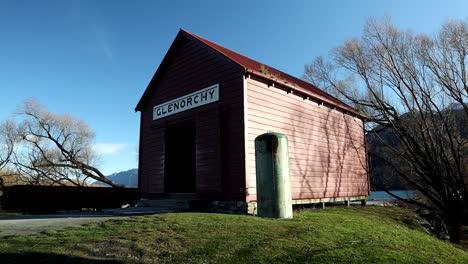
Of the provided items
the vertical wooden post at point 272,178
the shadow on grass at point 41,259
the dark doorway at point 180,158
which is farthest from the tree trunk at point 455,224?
the shadow on grass at point 41,259

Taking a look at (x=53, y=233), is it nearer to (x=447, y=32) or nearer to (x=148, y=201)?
(x=148, y=201)

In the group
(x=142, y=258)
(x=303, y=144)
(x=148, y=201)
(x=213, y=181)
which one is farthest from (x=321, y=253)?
(x=148, y=201)

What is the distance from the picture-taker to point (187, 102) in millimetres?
13008

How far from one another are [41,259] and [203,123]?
7.82 meters

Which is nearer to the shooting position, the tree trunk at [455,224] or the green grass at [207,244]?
the green grass at [207,244]

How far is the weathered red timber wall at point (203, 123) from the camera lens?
434 inches

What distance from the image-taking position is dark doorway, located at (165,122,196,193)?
1361 cm

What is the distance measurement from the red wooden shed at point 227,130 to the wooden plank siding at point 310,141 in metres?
0.03

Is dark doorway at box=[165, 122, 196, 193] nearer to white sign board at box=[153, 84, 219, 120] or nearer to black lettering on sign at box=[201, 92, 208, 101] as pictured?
white sign board at box=[153, 84, 219, 120]

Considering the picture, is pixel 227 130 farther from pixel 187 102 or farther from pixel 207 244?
pixel 207 244

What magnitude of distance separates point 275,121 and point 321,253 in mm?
6837

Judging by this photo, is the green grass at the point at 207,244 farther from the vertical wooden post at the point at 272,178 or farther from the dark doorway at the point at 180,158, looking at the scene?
the dark doorway at the point at 180,158

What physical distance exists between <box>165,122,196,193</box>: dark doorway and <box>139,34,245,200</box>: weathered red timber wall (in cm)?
24

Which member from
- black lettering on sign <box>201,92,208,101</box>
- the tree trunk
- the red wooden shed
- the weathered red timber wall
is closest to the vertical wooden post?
the red wooden shed
